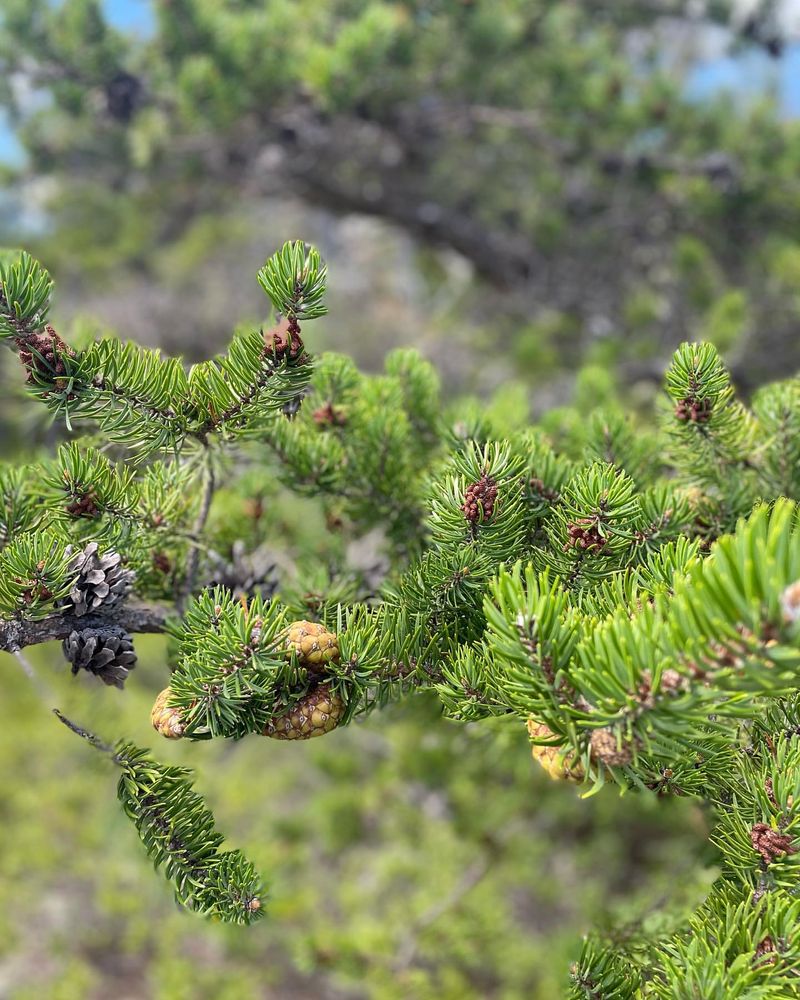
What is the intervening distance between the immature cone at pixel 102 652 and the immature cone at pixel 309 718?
19cm

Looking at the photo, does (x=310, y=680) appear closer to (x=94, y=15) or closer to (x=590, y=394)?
(x=590, y=394)

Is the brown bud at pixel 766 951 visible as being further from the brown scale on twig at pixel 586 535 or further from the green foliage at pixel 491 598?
the brown scale on twig at pixel 586 535

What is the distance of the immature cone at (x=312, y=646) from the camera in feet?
2.49

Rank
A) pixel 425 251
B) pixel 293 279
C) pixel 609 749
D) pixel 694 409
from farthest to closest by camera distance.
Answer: pixel 425 251
pixel 694 409
pixel 293 279
pixel 609 749

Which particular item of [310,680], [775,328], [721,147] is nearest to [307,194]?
[721,147]

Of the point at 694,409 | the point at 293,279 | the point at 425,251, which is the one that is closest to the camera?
the point at 293,279

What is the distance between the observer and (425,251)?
186 inches

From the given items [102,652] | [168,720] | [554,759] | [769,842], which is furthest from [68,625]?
[769,842]

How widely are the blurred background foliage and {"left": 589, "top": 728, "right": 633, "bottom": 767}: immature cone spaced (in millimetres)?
736

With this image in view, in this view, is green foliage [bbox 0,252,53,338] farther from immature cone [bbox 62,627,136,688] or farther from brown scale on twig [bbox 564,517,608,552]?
brown scale on twig [bbox 564,517,608,552]

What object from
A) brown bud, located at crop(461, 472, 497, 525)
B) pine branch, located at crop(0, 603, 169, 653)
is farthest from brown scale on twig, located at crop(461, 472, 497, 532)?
pine branch, located at crop(0, 603, 169, 653)

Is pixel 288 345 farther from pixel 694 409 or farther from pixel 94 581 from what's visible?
pixel 694 409

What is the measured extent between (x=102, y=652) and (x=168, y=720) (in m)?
0.13

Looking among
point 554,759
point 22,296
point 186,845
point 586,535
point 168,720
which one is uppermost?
point 22,296
